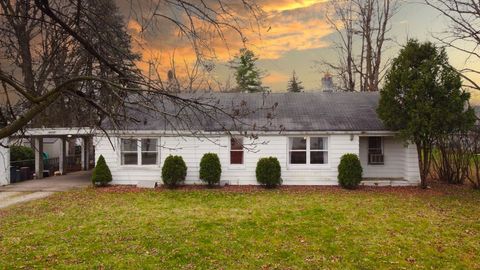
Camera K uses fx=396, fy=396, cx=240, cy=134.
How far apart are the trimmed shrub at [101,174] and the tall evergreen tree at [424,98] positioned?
546 inches

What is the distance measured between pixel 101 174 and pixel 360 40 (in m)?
27.6

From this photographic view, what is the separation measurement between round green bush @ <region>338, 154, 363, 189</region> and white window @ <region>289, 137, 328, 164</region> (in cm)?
131

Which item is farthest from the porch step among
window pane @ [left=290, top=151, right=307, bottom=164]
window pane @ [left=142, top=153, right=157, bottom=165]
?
window pane @ [left=142, top=153, right=157, bottom=165]

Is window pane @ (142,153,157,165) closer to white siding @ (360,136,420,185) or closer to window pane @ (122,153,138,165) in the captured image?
window pane @ (122,153,138,165)

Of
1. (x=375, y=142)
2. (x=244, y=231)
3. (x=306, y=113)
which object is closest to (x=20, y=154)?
(x=306, y=113)

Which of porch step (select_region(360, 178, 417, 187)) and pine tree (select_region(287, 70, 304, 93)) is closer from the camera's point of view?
porch step (select_region(360, 178, 417, 187))

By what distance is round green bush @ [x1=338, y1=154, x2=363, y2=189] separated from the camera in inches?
741

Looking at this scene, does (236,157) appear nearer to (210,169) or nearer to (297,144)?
(210,169)

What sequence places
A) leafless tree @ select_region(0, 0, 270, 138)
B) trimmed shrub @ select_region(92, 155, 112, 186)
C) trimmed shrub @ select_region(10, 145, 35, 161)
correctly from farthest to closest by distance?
1. trimmed shrub @ select_region(10, 145, 35, 161)
2. trimmed shrub @ select_region(92, 155, 112, 186)
3. leafless tree @ select_region(0, 0, 270, 138)

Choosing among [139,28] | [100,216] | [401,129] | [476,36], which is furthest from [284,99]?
[139,28]

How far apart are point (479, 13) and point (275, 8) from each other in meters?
16.5

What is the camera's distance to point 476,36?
17625 mm

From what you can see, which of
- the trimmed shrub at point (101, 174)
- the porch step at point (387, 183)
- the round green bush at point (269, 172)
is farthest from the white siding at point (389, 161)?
the trimmed shrub at point (101, 174)

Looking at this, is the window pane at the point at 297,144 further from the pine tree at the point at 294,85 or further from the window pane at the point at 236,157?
the pine tree at the point at 294,85
